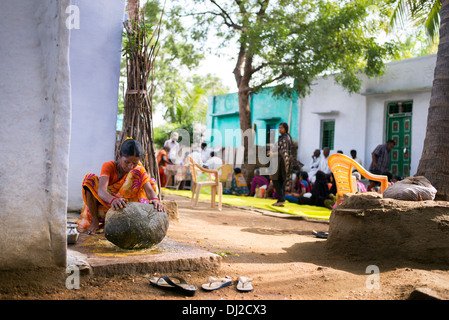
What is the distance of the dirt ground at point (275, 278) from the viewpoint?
92.6 inches

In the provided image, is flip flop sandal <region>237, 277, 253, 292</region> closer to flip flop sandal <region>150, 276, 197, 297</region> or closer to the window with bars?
flip flop sandal <region>150, 276, 197, 297</region>

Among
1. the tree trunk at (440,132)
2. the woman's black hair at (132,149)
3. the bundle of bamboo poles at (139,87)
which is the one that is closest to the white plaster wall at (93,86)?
the bundle of bamboo poles at (139,87)

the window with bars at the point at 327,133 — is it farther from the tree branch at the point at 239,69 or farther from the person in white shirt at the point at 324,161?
the tree branch at the point at 239,69

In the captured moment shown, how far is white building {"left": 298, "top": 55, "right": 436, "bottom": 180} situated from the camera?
11719mm

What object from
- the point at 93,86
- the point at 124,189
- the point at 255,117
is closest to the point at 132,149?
the point at 124,189

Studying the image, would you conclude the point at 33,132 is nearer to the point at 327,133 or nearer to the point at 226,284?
the point at 226,284

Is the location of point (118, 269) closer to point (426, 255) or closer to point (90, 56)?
point (426, 255)

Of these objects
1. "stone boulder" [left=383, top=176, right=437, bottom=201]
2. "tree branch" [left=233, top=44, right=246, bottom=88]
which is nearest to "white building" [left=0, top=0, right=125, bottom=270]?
"stone boulder" [left=383, top=176, right=437, bottom=201]

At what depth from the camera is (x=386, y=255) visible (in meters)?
3.53

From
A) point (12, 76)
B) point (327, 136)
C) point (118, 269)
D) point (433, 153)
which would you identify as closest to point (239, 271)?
point (118, 269)

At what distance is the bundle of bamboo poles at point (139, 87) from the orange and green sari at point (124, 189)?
1459 mm
